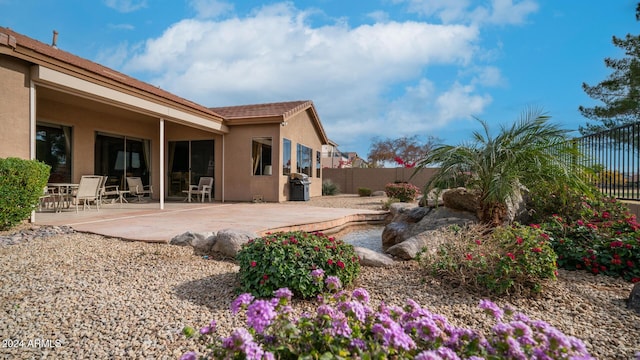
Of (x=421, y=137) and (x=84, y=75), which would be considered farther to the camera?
(x=421, y=137)

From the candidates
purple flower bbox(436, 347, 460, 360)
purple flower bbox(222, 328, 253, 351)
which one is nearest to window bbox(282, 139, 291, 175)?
purple flower bbox(222, 328, 253, 351)

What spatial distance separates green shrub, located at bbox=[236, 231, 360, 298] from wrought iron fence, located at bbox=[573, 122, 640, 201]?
412 cm

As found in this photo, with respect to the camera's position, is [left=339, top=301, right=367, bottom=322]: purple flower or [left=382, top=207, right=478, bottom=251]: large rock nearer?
[left=339, top=301, right=367, bottom=322]: purple flower

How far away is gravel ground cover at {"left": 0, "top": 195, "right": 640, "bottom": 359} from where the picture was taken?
182cm

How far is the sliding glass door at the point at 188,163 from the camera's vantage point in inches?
436

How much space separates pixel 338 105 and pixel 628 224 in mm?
18461

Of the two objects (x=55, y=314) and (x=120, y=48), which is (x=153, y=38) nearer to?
(x=120, y=48)

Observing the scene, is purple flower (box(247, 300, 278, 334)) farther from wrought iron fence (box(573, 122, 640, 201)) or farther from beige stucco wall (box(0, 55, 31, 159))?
beige stucco wall (box(0, 55, 31, 159))

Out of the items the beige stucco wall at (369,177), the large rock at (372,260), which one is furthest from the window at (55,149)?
the beige stucco wall at (369,177)

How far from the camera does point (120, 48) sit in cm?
1062

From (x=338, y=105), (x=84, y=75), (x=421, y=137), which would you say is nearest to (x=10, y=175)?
(x=84, y=75)

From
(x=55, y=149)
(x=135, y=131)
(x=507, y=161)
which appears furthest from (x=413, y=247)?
(x=135, y=131)

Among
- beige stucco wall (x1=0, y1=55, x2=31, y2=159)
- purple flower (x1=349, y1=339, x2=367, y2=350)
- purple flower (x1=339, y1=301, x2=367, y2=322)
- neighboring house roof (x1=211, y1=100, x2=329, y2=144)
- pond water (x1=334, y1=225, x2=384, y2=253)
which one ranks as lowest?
pond water (x1=334, y1=225, x2=384, y2=253)

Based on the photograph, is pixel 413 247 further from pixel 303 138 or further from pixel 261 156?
pixel 303 138
